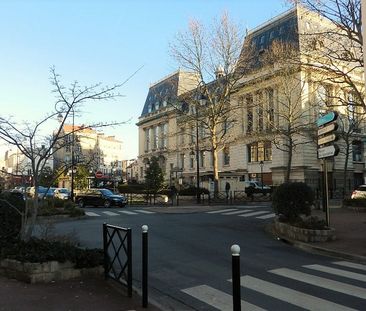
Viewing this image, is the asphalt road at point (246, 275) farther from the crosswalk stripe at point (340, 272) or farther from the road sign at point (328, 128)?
the road sign at point (328, 128)

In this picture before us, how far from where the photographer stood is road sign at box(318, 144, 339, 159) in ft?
46.2

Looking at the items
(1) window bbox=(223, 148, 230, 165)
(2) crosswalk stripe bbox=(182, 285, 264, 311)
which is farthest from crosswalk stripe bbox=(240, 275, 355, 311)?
(1) window bbox=(223, 148, 230, 165)

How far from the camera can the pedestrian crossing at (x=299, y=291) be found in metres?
7.03

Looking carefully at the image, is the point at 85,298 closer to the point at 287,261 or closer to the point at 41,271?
the point at 41,271

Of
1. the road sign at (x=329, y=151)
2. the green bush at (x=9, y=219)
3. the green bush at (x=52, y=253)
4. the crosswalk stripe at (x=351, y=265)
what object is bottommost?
the crosswalk stripe at (x=351, y=265)

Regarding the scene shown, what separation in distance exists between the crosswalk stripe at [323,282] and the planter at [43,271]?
3.68m

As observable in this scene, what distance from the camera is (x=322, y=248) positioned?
1305 centimetres

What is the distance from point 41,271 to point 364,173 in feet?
217

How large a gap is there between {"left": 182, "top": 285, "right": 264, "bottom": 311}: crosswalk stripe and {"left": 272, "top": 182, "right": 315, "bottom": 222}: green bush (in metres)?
9.02

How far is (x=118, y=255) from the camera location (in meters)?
7.98

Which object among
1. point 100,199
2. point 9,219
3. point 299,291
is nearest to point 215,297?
point 299,291

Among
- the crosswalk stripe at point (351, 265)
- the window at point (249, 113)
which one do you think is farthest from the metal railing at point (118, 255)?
the window at point (249, 113)

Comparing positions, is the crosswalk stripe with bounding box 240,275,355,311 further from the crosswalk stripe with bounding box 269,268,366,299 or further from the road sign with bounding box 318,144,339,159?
the road sign with bounding box 318,144,339,159

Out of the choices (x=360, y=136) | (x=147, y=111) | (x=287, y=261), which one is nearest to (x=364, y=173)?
(x=360, y=136)
